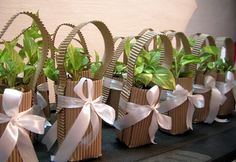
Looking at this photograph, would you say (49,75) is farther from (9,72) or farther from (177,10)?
(177,10)

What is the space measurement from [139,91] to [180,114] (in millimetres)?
159

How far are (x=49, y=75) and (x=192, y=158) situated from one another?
1.06ft

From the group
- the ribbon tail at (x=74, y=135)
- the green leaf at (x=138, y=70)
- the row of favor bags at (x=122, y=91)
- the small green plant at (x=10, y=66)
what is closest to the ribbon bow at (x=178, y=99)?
the row of favor bags at (x=122, y=91)

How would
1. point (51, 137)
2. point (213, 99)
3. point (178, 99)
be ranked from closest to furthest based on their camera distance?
point (51, 137) → point (178, 99) → point (213, 99)

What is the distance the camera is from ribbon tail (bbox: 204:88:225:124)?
76 centimetres

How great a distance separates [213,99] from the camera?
0.76m

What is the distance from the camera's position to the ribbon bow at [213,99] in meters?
0.75

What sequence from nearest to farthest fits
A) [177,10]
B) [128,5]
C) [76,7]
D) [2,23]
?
[2,23], [76,7], [128,5], [177,10]

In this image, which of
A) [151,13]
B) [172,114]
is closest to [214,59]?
[172,114]

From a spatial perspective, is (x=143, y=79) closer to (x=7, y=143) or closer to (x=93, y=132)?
(x=93, y=132)

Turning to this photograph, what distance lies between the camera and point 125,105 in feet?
1.90

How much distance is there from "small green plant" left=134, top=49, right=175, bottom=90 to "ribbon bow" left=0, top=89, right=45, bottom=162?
0.73 feet

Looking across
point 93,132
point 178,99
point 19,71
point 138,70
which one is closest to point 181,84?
point 178,99

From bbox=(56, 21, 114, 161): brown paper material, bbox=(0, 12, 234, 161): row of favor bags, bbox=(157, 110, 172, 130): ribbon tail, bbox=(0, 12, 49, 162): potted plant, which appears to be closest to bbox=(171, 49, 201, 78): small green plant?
bbox=(0, 12, 234, 161): row of favor bags
